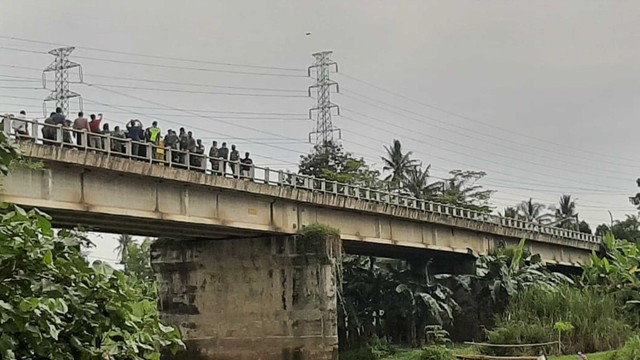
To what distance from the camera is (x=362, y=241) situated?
→ 34531 millimetres

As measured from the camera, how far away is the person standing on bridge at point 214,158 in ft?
87.6

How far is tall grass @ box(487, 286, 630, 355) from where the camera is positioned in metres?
26.7

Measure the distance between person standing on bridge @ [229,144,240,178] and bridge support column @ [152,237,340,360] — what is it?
3.53m

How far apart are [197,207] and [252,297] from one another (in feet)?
18.8

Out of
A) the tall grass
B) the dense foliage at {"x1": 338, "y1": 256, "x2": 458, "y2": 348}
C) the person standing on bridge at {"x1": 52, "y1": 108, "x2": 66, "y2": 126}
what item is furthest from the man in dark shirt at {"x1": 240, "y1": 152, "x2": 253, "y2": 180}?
the dense foliage at {"x1": 338, "y1": 256, "x2": 458, "y2": 348}

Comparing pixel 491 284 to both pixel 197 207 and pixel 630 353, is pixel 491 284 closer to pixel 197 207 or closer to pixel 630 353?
pixel 197 207

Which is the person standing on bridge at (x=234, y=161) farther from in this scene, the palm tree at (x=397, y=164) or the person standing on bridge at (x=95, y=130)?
the palm tree at (x=397, y=164)

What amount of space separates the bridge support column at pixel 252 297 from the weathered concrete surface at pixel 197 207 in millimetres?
1075

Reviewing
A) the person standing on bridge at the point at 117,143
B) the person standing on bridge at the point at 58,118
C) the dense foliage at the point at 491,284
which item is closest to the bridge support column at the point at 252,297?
the person standing on bridge at the point at 117,143

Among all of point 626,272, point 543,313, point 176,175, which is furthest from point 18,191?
point 626,272

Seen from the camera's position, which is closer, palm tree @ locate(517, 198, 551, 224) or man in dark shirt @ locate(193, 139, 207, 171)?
→ man in dark shirt @ locate(193, 139, 207, 171)

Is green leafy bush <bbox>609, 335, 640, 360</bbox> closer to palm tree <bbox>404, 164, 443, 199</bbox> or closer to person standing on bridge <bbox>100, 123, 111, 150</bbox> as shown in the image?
person standing on bridge <bbox>100, 123, 111, 150</bbox>

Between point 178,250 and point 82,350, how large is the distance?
94.2 ft

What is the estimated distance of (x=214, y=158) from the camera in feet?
87.4
